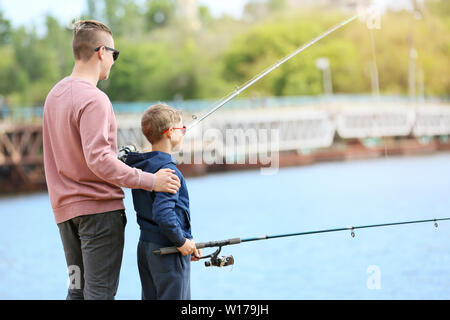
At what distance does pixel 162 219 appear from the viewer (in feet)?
7.72

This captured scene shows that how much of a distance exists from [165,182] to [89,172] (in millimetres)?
250

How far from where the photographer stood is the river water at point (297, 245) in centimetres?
750

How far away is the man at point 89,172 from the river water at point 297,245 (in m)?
0.63

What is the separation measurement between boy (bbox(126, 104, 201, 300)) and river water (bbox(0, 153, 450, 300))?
464 millimetres

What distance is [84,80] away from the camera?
2.41 meters

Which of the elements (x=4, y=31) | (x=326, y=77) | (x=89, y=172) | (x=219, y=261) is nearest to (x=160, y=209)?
(x=89, y=172)

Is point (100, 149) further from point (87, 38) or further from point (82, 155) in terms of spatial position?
point (87, 38)

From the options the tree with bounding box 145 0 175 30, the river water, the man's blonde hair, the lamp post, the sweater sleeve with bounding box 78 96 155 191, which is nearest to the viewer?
the sweater sleeve with bounding box 78 96 155 191

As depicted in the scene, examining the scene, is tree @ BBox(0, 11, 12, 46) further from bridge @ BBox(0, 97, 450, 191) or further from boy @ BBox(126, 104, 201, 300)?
boy @ BBox(126, 104, 201, 300)

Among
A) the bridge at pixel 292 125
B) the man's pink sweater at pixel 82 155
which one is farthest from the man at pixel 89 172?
the bridge at pixel 292 125

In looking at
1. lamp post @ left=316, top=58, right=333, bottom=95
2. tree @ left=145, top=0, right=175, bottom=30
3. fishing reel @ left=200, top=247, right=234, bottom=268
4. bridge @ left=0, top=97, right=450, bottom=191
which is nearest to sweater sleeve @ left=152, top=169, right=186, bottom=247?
fishing reel @ left=200, top=247, right=234, bottom=268

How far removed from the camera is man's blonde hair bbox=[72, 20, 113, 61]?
95.3 inches
